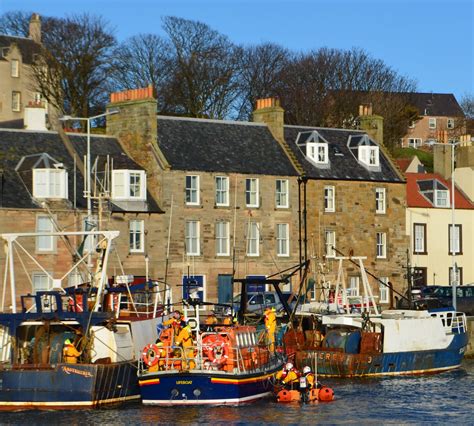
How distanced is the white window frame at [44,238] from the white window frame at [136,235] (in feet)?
13.6

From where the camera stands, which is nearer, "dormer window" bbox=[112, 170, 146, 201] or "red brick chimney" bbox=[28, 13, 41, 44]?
"dormer window" bbox=[112, 170, 146, 201]

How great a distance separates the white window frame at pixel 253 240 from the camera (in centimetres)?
6812

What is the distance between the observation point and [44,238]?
61062 millimetres

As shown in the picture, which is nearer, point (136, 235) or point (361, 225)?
point (136, 235)

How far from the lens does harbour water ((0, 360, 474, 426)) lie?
4078 centimetres

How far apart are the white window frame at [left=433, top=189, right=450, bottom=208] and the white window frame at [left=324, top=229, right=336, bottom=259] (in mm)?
9962

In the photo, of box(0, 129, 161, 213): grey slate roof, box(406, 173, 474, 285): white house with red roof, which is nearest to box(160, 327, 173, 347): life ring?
box(0, 129, 161, 213): grey slate roof

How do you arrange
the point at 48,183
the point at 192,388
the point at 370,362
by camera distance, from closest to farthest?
the point at 192,388
the point at 370,362
the point at 48,183

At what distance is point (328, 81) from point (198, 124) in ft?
125

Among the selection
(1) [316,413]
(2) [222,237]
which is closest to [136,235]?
(2) [222,237]

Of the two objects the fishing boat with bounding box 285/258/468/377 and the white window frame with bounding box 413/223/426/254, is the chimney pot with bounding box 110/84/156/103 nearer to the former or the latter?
the fishing boat with bounding box 285/258/468/377

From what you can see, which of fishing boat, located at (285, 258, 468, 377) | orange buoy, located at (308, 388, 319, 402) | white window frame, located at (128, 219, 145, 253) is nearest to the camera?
orange buoy, located at (308, 388, 319, 402)

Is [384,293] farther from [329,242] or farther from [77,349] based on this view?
[77,349]

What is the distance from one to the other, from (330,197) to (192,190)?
8755 millimetres
